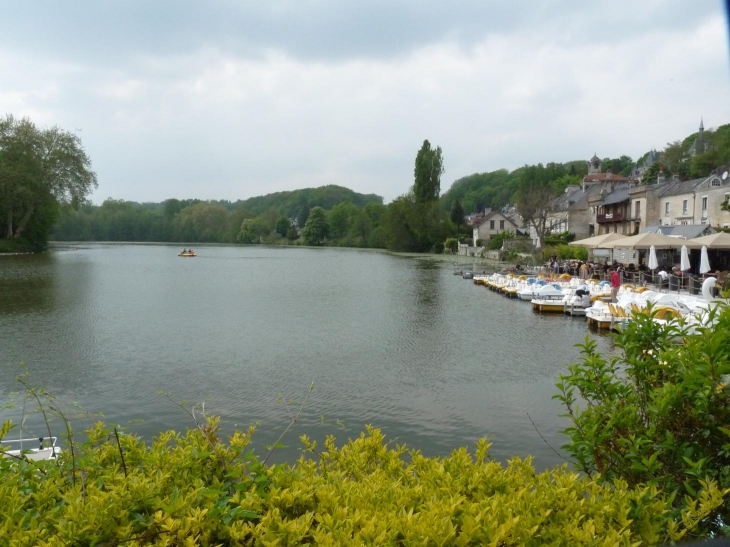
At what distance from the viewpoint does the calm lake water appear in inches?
452

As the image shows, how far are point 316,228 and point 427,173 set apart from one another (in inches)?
2167

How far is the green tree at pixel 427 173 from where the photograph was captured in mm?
100312

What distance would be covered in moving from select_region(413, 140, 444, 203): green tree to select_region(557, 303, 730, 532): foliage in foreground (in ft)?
322

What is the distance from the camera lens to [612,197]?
61.0m

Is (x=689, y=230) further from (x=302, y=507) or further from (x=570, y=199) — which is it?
(x=570, y=199)

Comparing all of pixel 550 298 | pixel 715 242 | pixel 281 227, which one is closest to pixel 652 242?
pixel 715 242

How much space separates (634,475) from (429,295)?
103 ft

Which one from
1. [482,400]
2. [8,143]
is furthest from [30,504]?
[8,143]

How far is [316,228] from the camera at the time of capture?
150 metres

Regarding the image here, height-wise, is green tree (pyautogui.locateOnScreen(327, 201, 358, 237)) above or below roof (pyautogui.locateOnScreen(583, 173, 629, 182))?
below

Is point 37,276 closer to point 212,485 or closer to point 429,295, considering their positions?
point 429,295

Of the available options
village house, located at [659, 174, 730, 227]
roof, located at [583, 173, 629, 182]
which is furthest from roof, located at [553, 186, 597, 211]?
village house, located at [659, 174, 730, 227]

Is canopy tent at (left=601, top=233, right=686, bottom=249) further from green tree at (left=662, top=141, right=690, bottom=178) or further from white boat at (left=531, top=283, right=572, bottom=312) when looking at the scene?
green tree at (left=662, top=141, right=690, bottom=178)

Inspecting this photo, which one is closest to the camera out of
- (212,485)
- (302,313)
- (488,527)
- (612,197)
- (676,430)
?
(488,527)
